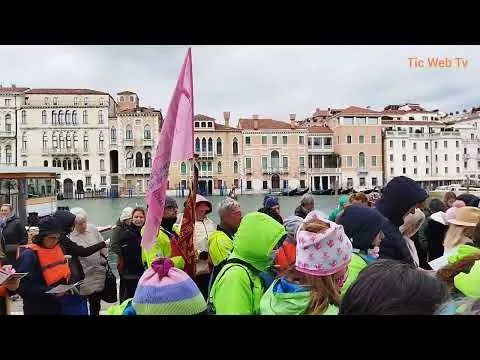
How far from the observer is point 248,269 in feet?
4.85

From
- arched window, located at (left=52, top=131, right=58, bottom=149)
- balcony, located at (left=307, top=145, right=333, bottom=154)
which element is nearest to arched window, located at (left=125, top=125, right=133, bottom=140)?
arched window, located at (left=52, top=131, right=58, bottom=149)

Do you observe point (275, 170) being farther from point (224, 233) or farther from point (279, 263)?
point (279, 263)

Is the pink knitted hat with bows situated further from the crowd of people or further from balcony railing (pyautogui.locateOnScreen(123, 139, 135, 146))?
balcony railing (pyautogui.locateOnScreen(123, 139, 135, 146))

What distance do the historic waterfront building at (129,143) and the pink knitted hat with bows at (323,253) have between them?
17.7 m

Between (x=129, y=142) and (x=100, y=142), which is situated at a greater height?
(x=129, y=142)

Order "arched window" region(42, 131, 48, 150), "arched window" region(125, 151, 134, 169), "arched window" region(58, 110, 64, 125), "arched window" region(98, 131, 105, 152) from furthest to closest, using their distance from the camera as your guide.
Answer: "arched window" region(125, 151, 134, 169)
"arched window" region(98, 131, 105, 152)
"arched window" region(58, 110, 64, 125)
"arched window" region(42, 131, 48, 150)

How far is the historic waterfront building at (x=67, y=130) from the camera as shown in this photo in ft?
42.7

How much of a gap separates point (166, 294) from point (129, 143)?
2425cm

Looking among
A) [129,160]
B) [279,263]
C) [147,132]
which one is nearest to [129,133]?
[129,160]

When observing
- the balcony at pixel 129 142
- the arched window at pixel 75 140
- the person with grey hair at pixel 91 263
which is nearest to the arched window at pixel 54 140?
the arched window at pixel 75 140

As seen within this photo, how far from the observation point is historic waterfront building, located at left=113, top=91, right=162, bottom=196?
20.6 meters
